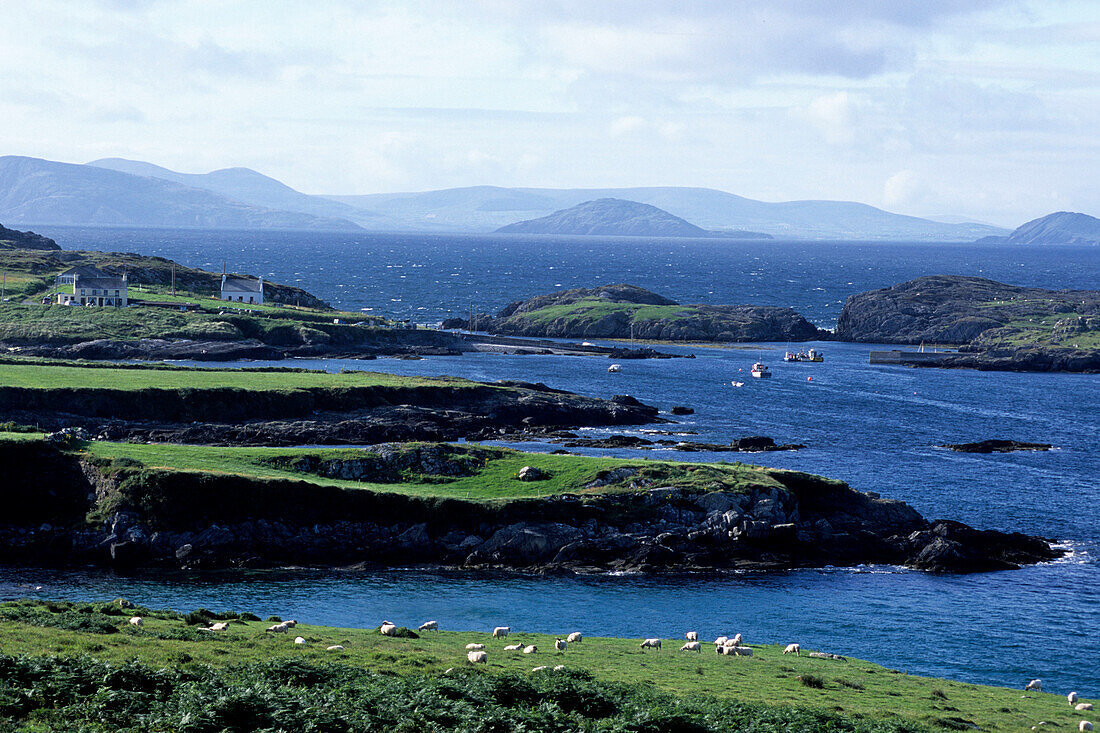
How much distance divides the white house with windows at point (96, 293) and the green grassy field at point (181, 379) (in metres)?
57.2

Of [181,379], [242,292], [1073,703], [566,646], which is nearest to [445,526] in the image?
[566,646]

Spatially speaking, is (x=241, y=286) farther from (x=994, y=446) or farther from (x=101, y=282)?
(x=994, y=446)

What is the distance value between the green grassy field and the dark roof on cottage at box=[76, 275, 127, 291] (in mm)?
58996

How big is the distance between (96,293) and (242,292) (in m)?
29.0

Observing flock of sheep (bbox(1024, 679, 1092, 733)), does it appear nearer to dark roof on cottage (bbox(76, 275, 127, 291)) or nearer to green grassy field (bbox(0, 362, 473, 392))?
green grassy field (bbox(0, 362, 473, 392))

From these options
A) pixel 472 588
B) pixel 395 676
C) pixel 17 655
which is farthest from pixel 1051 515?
pixel 17 655

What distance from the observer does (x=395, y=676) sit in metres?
36.7

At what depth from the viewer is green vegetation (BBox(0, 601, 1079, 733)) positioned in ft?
99.8

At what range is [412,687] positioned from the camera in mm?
34625

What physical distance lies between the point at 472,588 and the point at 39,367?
71252mm

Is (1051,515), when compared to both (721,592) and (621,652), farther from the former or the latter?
(621,652)

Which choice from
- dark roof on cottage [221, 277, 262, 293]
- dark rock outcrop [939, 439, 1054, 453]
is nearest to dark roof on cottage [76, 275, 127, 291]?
dark roof on cottage [221, 277, 262, 293]

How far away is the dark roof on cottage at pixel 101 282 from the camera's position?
173 m

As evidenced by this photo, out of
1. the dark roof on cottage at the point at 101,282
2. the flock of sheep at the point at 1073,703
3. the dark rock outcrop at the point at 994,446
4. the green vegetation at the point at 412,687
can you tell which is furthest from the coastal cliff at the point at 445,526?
the dark roof on cottage at the point at 101,282
